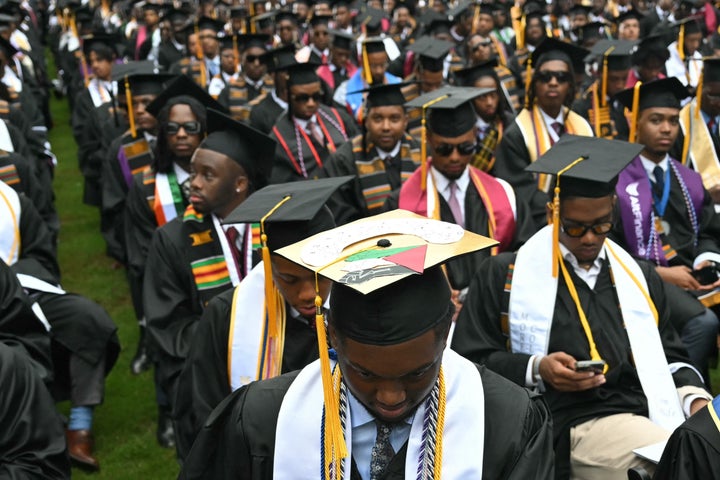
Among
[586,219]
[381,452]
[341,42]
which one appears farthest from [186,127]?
[341,42]

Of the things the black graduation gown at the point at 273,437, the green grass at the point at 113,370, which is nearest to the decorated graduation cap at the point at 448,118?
the green grass at the point at 113,370

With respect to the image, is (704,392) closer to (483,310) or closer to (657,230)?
(483,310)

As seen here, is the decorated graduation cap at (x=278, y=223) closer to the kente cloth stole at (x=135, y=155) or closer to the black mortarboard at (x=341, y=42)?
the kente cloth stole at (x=135, y=155)

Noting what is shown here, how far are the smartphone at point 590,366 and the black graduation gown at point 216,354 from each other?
3.47 feet

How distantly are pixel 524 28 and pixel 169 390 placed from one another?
919 cm

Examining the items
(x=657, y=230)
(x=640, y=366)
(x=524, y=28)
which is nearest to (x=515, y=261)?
(x=640, y=366)

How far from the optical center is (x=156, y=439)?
525 centimetres

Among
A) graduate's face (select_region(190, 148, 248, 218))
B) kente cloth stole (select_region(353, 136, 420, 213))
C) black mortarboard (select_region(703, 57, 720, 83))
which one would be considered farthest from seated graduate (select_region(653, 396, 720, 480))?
black mortarboard (select_region(703, 57, 720, 83))

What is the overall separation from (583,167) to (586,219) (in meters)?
0.26

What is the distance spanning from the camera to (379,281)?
1986mm

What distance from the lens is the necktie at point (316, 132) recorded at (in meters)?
7.41

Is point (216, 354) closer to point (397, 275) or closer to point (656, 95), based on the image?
point (397, 275)

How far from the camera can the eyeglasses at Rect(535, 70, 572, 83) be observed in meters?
6.70

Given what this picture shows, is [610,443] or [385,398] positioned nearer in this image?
[385,398]
